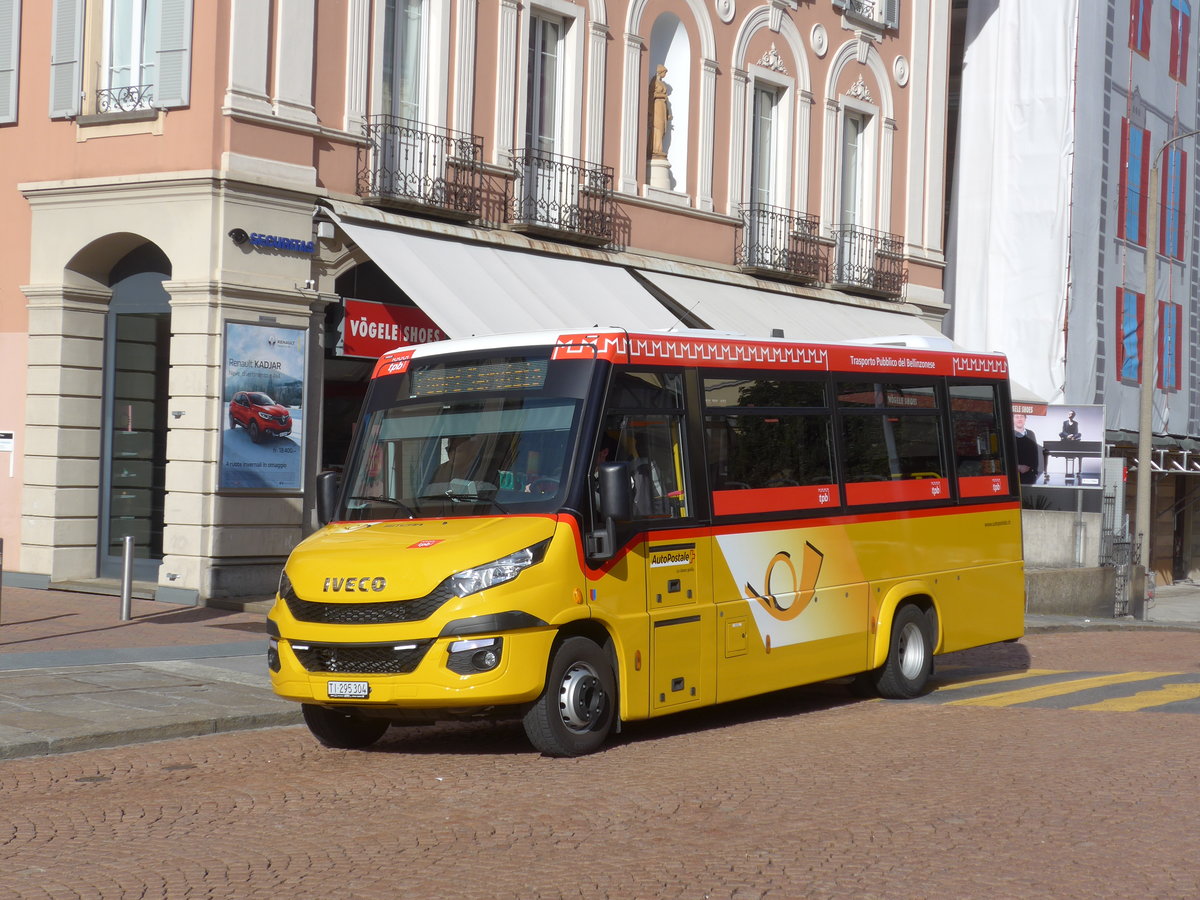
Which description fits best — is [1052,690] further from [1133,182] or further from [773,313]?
[1133,182]

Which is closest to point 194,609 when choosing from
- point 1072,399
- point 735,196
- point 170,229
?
point 170,229

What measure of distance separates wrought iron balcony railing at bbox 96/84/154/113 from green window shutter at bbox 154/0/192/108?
25 centimetres

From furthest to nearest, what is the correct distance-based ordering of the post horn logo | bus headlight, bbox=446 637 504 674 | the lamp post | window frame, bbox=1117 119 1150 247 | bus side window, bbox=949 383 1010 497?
1. window frame, bbox=1117 119 1150 247
2. the lamp post
3. bus side window, bbox=949 383 1010 497
4. the post horn logo
5. bus headlight, bbox=446 637 504 674

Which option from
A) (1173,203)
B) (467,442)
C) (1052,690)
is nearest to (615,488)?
(467,442)

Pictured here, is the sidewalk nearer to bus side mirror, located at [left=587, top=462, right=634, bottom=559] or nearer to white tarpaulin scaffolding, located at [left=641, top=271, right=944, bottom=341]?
bus side mirror, located at [left=587, top=462, right=634, bottom=559]

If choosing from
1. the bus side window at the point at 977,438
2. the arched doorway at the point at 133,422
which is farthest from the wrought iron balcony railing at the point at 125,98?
the bus side window at the point at 977,438

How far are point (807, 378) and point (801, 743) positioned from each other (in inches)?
119

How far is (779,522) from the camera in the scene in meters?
11.5

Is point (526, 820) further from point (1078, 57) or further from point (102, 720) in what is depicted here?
point (1078, 57)

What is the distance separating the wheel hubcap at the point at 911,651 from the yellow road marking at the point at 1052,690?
43 cm

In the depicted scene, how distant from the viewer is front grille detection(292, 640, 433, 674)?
30.0ft

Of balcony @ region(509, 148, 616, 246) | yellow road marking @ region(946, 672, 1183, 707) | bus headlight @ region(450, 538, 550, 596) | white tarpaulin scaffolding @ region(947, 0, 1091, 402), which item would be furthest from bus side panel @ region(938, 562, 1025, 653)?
white tarpaulin scaffolding @ region(947, 0, 1091, 402)

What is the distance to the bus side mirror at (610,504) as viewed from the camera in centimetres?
946

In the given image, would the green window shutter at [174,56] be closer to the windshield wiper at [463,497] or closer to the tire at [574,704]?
the windshield wiper at [463,497]
